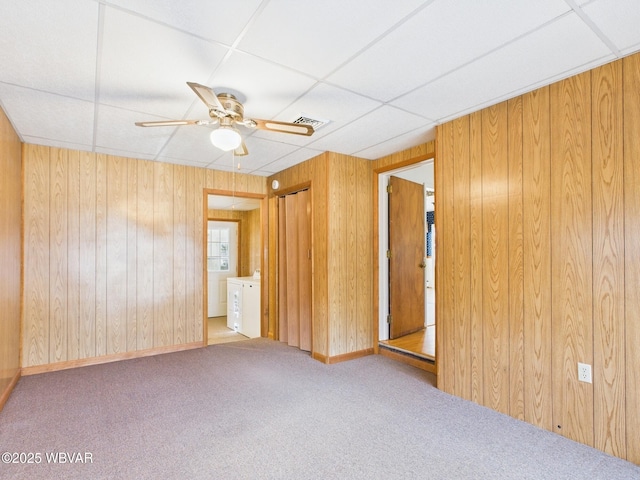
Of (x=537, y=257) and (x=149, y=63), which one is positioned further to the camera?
(x=537, y=257)

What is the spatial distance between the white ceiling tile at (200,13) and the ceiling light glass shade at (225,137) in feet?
2.10

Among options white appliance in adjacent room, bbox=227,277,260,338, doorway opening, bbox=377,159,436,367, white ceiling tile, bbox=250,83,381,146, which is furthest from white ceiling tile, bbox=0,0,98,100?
white appliance in adjacent room, bbox=227,277,260,338

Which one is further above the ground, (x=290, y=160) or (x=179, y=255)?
(x=290, y=160)

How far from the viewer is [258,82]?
2227 millimetres

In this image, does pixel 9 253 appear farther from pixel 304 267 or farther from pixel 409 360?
pixel 409 360

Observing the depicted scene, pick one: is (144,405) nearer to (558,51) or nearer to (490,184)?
(490,184)

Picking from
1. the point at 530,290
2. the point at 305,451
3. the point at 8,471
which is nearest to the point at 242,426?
the point at 305,451

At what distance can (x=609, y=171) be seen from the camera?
80.8 inches

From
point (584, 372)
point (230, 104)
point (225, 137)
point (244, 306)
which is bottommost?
point (244, 306)

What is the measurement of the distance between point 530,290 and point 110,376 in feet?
12.7

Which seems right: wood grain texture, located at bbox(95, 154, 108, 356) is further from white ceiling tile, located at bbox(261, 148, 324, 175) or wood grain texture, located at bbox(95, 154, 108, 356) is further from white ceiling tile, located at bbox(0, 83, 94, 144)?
white ceiling tile, located at bbox(261, 148, 324, 175)

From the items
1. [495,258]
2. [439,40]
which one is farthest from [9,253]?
[495,258]

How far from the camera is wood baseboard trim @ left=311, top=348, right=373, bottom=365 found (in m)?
3.73

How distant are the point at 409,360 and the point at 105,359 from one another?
3408 mm
